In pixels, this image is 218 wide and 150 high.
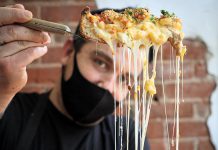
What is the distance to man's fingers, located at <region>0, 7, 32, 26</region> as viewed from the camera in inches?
28.6

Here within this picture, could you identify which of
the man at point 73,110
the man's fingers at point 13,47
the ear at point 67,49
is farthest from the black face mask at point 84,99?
the man's fingers at point 13,47

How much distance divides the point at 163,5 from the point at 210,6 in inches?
8.7

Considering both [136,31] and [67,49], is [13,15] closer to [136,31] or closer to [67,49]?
[136,31]

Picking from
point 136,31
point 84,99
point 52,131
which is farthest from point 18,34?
point 52,131

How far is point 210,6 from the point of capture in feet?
4.79

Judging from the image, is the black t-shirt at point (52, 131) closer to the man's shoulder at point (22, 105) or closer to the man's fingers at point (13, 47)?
the man's shoulder at point (22, 105)

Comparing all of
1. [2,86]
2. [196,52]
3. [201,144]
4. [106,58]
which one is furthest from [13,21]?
[201,144]

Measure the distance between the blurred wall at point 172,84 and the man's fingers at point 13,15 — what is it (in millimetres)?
662

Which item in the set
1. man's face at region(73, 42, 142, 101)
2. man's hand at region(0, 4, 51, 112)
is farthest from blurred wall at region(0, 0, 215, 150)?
man's hand at region(0, 4, 51, 112)

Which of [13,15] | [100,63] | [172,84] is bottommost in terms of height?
[172,84]

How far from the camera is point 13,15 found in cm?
73

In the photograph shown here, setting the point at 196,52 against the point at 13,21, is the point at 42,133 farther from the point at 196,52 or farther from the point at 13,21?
the point at 196,52

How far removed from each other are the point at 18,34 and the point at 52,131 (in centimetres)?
56

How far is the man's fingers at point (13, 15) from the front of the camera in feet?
2.38
